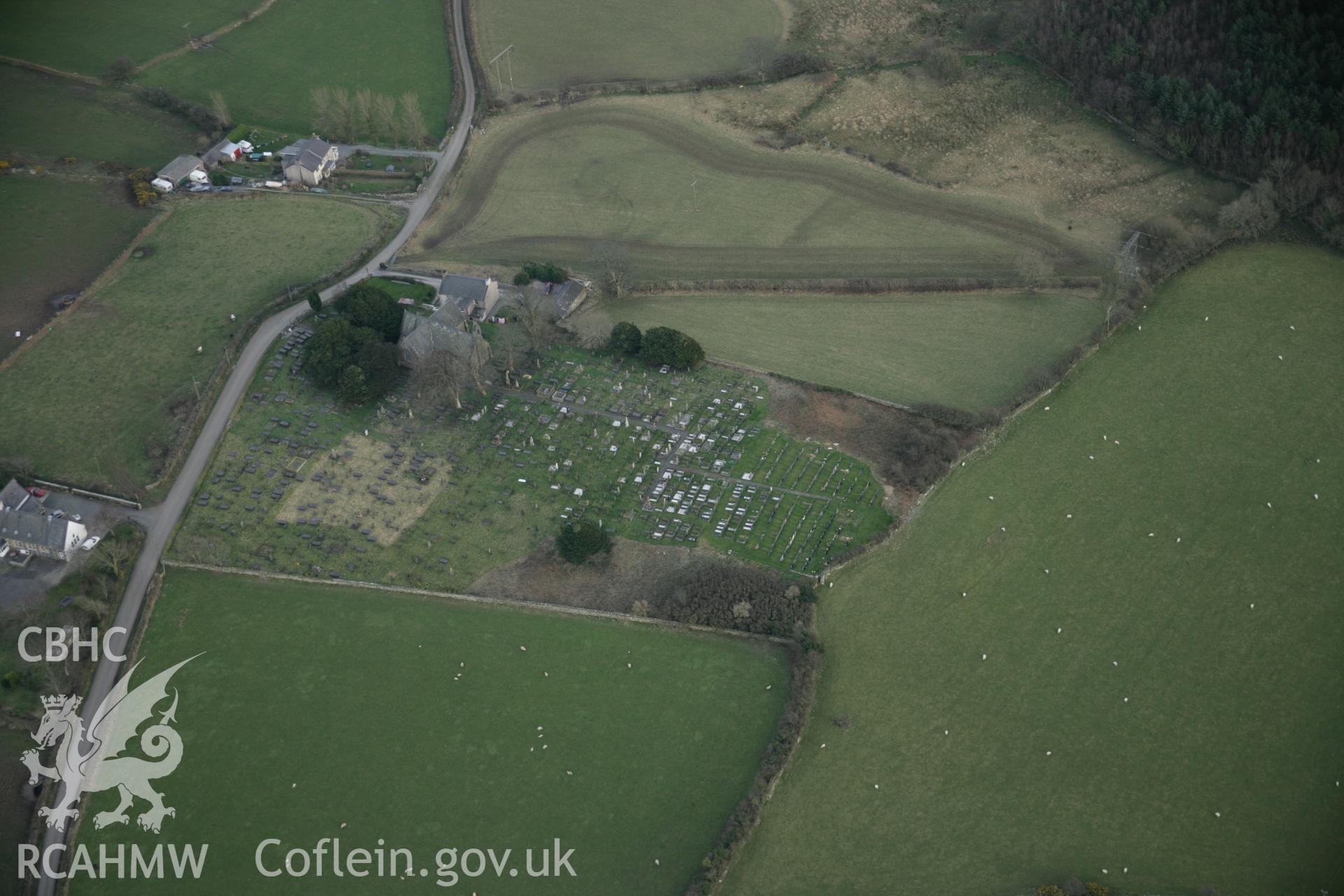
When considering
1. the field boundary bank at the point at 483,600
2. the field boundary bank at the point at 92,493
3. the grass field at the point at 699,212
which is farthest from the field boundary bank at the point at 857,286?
the field boundary bank at the point at 92,493

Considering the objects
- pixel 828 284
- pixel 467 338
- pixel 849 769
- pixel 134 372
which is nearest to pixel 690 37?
pixel 828 284

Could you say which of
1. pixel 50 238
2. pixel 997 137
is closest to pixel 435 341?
pixel 50 238

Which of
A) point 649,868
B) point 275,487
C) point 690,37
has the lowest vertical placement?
point 649,868

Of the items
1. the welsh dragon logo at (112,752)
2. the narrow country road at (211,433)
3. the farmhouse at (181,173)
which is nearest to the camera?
the welsh dragon logo at (112,752)

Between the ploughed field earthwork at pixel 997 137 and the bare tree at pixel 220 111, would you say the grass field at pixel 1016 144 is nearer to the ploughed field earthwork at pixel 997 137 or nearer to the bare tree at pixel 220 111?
the ploughed field earthwork at pixel 997 137

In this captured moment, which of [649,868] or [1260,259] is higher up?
[1260,259]

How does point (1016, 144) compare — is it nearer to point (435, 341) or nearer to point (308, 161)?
point (435, 341)

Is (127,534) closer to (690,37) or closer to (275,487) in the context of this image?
(275,487)
